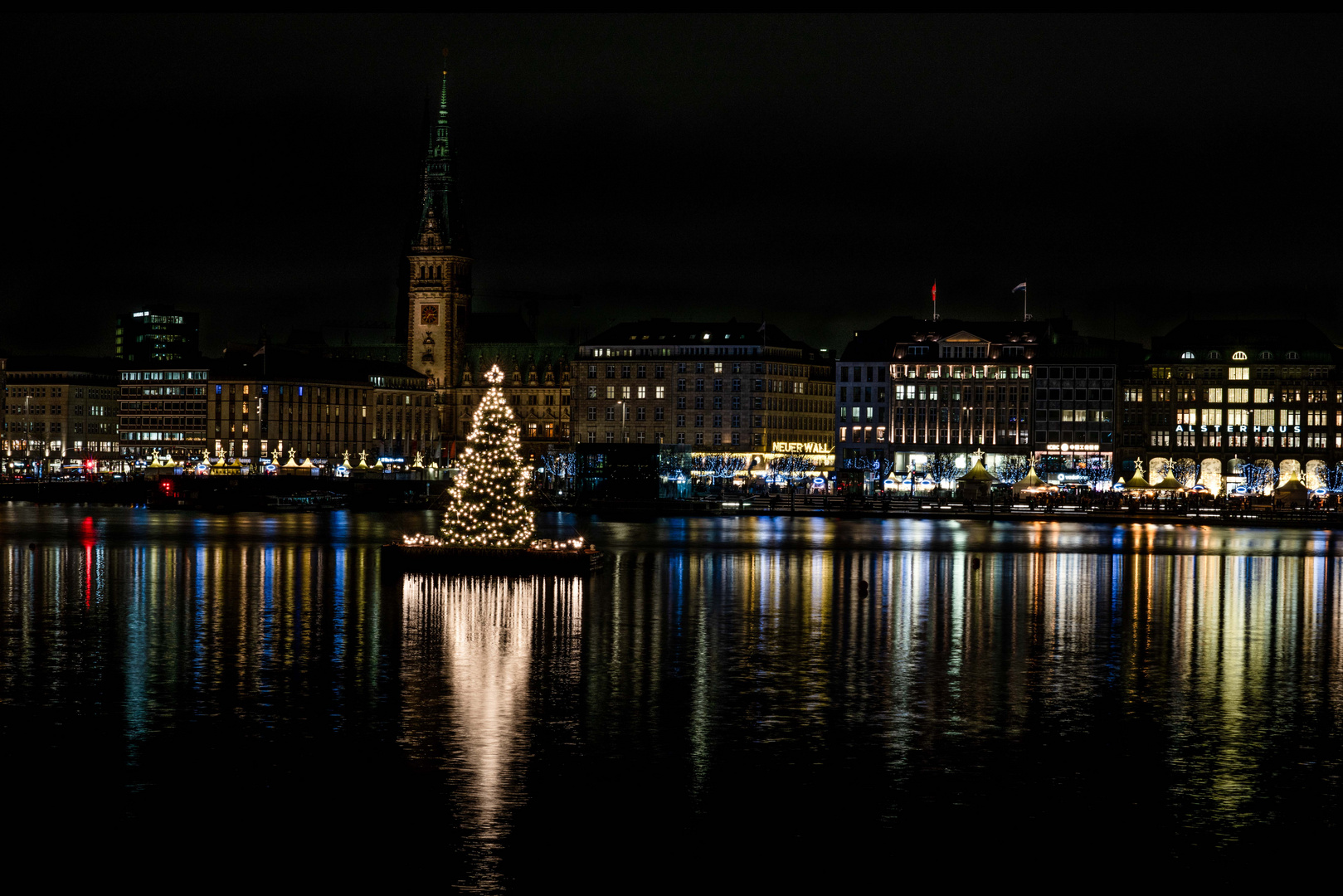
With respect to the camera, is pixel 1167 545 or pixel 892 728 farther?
pixel 1167 545

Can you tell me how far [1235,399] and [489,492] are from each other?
12992cm

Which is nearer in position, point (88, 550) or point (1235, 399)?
point (88, 550)

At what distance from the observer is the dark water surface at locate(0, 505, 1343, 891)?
73.2 ft

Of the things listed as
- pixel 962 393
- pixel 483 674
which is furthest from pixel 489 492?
pixel 962 393

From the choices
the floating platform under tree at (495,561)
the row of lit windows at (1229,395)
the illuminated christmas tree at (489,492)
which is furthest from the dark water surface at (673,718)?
the row of lit windows at (1229,395)

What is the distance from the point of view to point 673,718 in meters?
29.6

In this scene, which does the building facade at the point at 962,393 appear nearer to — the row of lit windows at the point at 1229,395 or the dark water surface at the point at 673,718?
the row of lit windows at the point at 1229,395

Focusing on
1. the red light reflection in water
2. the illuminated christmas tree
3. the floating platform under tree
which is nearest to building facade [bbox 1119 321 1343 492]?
the red light reflection in water

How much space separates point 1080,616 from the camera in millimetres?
47344

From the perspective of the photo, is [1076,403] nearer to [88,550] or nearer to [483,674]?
[88,550]

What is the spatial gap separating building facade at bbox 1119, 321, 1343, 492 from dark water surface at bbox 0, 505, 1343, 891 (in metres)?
120

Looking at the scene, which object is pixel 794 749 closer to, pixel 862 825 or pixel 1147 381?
pixel 862 825

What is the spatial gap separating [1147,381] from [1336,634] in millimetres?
135532

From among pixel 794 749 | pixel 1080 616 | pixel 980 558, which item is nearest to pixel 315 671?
pixel 794 749
